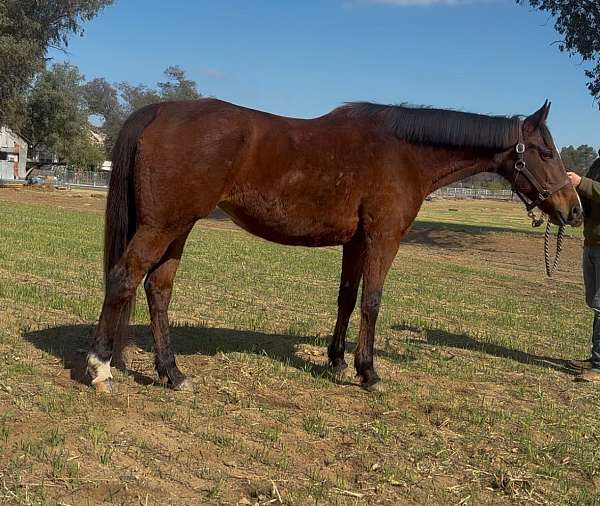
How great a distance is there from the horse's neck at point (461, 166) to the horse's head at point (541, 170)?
188 mm

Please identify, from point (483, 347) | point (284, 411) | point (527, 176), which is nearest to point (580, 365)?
point (483, 347)

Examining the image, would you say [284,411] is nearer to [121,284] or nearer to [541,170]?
[121,284]

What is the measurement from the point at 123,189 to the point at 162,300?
100 centimetres

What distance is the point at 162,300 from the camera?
5188 millimetres

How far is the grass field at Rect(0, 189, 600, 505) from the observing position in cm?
346

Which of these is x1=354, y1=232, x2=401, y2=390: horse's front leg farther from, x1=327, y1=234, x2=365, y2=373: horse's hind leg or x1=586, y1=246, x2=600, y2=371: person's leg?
x1=586, y1=246, x2=600, y2=371: person's leg

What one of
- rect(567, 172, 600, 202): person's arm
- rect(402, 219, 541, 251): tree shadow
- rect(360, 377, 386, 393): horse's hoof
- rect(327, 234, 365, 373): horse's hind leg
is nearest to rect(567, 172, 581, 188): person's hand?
rect(567, 172, 600, 202): person's arm

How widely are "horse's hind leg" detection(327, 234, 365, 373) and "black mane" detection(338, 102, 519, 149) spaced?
1.23 meters

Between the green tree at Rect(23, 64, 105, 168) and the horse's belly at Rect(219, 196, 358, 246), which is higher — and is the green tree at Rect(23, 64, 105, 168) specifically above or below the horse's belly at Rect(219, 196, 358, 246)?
above

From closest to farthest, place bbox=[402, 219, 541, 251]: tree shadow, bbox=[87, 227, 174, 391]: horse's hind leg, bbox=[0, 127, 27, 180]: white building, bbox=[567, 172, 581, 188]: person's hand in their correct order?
bbox=[87, 227, 174, 391]: horse's hind leg < bbox=[567, 172, 581, 188]: person's hand < bbox=[402, 219, 541, 251]: tree shadow < bbox=[0, 127, 27, 180]: white building

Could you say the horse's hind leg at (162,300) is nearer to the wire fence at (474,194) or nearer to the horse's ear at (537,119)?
the horse's ear at (537,119)

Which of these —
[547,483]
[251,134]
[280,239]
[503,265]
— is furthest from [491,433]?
[503,265]

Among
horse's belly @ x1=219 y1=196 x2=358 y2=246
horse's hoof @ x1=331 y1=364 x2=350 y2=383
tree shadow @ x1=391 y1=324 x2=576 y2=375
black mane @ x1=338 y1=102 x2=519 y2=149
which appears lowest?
horse's hoof @ x1=331 y1=364 x2=350 y2=383

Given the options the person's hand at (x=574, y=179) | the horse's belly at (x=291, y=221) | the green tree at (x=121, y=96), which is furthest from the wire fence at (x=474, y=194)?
the horse's belly at (x=291, y=221)
